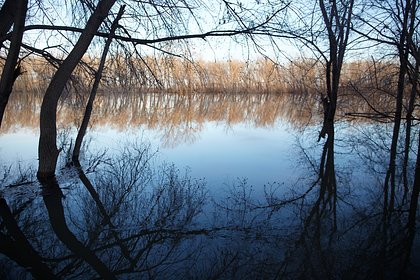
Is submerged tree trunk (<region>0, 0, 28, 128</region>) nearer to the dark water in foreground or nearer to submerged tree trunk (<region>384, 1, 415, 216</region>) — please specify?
the dark water in foreground

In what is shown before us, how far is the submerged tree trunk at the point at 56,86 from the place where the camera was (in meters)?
5.28

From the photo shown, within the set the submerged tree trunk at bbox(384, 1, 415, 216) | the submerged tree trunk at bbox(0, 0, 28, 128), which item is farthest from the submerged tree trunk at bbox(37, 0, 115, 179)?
the submerged tree trunk at bbox(384, 1, 415, 216)

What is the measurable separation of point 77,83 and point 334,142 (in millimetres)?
7109

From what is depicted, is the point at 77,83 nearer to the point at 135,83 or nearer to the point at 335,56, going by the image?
the point at 135,83

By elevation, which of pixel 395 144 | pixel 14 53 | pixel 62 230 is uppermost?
pixel 14 53

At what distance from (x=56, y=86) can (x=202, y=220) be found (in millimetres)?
3251

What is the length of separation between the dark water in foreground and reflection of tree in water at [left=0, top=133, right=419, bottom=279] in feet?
0.04

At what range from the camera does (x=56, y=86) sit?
211 inches

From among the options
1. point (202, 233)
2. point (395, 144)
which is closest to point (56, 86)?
point (202, 233)

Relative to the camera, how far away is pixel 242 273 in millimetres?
2906

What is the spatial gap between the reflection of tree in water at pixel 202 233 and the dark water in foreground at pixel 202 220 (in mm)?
12

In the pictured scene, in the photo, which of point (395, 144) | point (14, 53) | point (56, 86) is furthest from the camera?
point (395, 144)

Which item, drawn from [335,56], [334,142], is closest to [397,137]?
[334,142]

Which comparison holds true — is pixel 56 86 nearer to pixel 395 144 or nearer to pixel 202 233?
pixel 202 233
